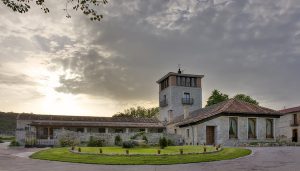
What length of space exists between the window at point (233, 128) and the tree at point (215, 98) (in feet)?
109

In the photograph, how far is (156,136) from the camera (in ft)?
142

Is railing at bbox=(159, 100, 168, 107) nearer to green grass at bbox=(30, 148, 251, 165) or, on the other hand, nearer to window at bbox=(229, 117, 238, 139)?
window at bbox=(229, 117, 238, 139)

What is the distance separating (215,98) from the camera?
73750 mm

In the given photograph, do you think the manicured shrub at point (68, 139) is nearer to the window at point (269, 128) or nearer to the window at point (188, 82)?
the window at point (269, 128)

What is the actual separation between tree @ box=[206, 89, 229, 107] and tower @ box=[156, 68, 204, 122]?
31.0ft

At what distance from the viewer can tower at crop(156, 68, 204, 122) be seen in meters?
63.4

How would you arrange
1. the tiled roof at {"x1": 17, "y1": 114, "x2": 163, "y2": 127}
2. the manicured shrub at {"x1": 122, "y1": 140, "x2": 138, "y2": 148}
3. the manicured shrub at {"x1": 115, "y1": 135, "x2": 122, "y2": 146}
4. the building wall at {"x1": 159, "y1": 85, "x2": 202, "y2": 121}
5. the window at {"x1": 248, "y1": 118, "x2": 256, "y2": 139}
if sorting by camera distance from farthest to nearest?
the building wall at {"x1": 159, "y1": 85, "x2": 202, "y2": 121}
the tiled roof at {"x1": 17, "y1": 114, "x2": 163, "y2": 127}
the window at {"x1": 248, "y1": 118, "x2": 256, "y2": 139}
the manicured shrub at {"x1": 115, "y1": 135, "x2": 122, "y2": 146}
the manicured shrub at {"x1": 122, "y1": 140, "x2": 138, "y2": 148}

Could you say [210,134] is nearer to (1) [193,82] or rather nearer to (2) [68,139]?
(2) [68,139]

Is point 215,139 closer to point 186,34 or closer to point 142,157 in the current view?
point 186,34

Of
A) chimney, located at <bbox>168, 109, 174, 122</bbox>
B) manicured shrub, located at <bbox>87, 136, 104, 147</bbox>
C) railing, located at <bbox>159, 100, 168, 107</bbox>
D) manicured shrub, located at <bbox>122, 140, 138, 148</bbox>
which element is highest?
railing, located at <bbox>159, 100, 168, 107</bbox>

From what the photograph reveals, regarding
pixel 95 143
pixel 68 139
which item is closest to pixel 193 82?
pixel 68 139

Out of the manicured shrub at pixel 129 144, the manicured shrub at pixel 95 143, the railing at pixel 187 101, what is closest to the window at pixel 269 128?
the manicured shrub at pixel 129 144

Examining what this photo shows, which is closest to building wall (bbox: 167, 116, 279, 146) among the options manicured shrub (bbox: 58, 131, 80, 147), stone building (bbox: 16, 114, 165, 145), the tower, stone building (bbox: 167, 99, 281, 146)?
stone building (bbox: 167, 99, 281, 146)

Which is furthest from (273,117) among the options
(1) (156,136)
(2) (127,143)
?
(2) (127,143)
